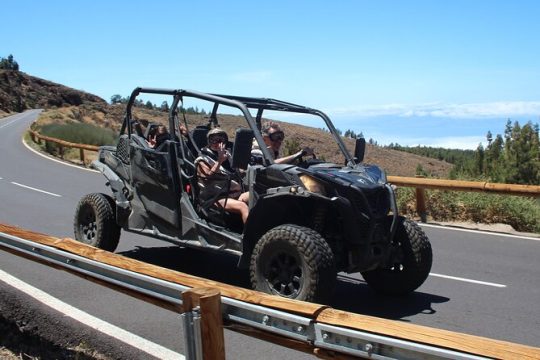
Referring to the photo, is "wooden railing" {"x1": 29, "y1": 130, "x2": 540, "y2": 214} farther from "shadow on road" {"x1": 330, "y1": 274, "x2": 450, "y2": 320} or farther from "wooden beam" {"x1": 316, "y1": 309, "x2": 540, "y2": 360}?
"wooden beam" {"x1": 316, "y1": 309, "x2": 540, "y2": 360}

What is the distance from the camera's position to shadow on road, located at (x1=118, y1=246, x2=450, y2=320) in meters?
6.09

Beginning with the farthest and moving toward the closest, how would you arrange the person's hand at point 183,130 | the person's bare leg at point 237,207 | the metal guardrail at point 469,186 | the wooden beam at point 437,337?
1. the metal guardrail at point 469,186
2. the person's hand at point 183,130
3. the person's bare leg at point 237,207
4. the wooden beam at point 437,337

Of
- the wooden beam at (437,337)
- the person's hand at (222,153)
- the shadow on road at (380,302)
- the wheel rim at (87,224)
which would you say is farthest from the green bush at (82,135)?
the wooden beam at (437,337)

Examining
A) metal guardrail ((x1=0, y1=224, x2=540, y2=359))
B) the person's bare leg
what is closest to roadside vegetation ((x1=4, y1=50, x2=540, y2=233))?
the person's bare leg

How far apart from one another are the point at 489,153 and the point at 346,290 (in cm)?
6229

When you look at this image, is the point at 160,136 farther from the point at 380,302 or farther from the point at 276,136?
the point at 380,302

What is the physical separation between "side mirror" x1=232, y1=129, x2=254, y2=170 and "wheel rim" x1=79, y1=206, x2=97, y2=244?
10.5 ft

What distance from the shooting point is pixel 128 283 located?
395 cm

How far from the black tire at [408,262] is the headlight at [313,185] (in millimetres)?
1123

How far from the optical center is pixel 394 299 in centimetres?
645

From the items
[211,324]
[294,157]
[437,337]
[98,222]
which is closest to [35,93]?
[98,222]

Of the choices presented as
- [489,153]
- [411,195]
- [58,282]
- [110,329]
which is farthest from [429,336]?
[489,153]

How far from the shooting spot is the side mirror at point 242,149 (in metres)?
5.61

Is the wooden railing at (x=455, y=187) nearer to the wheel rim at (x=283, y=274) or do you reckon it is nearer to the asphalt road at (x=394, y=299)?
the asphalt road at (x=394, y=299)
